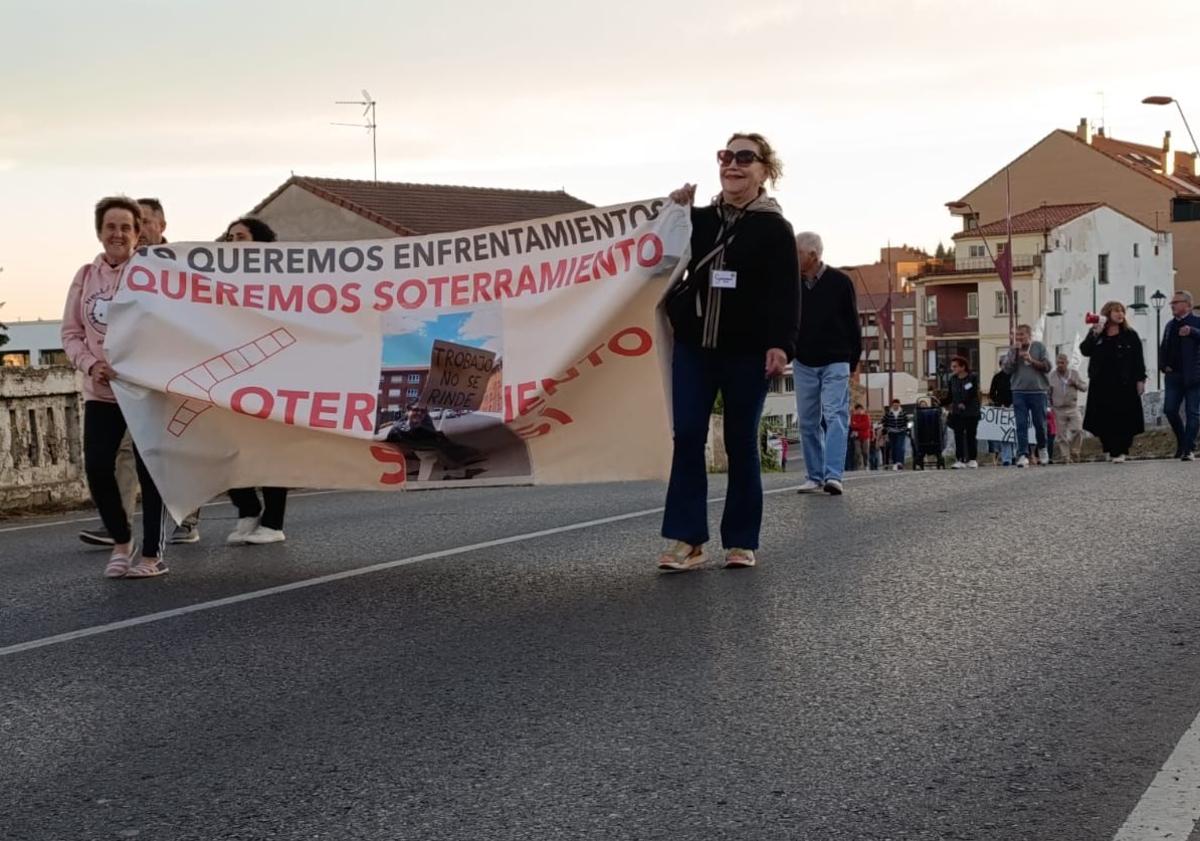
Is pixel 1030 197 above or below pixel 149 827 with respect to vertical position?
above

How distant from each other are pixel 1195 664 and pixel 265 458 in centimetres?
497

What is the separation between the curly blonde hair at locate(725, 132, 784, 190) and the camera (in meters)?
8.24

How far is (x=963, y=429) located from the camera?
28.5 meters

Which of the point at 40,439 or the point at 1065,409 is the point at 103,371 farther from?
the point at 1065,409

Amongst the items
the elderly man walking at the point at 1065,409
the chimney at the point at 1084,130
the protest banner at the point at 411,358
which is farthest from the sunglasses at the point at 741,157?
the chimney at the point at 1084,130

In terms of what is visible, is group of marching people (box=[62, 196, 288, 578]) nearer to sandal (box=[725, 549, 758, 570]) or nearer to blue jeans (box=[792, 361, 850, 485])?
sandal (box=[725, 549, 758, 570])

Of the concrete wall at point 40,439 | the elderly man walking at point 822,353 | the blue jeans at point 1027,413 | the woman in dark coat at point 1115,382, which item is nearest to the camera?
the elderly man walking at point 822,353

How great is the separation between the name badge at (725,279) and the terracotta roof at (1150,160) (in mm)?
95671

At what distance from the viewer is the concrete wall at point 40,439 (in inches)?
569

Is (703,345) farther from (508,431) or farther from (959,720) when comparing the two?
(959,720)

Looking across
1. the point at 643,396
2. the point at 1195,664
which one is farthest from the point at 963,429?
the point at 1195,664

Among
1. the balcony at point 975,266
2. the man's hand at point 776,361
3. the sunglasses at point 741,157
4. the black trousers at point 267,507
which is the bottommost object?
the black trousers at point 267,507

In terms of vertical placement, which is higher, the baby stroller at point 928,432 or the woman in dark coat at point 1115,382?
the woman in dark coat at point 1115,382

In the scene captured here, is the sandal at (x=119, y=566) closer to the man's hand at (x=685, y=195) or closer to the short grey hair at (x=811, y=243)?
the man's hand at (x=685, y=195)
